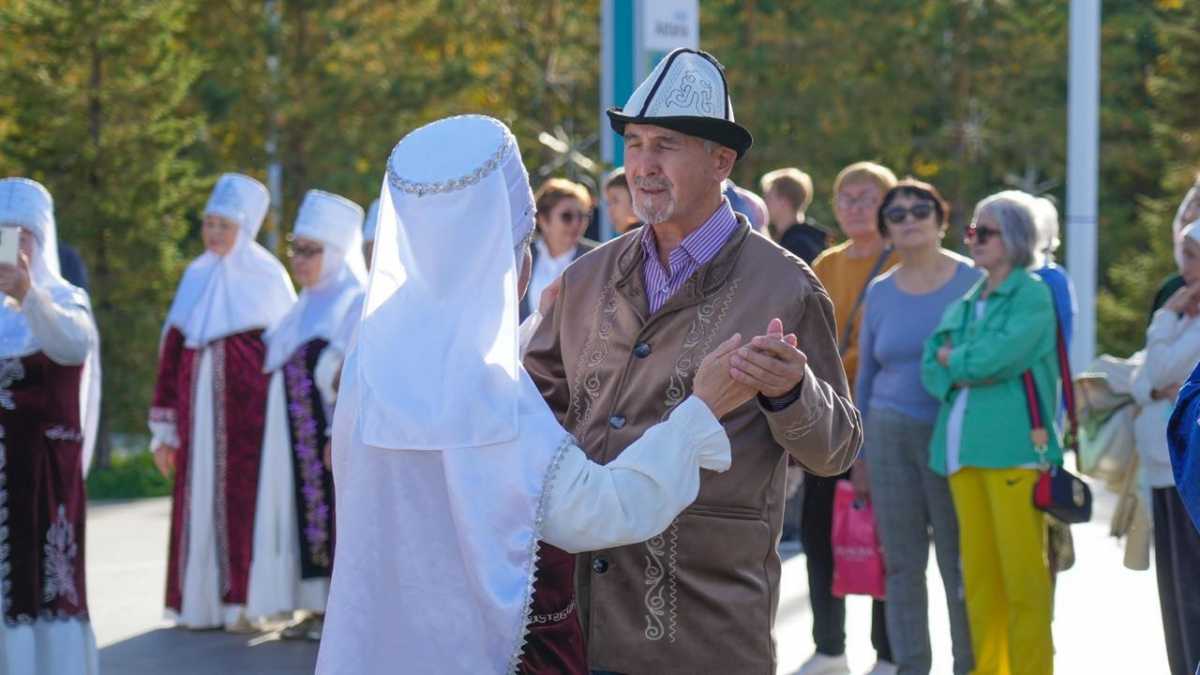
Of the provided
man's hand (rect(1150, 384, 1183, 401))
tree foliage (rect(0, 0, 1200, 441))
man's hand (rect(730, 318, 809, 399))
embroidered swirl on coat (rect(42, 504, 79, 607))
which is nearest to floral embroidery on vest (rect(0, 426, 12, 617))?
embroidered swirl on coat (rect(42, 504, 79, 607))

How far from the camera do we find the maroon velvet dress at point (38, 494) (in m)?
6.55

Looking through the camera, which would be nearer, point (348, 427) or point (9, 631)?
point (348, 427)

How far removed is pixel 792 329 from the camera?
13.7 feet

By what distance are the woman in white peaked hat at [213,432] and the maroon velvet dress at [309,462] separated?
12.4 inches

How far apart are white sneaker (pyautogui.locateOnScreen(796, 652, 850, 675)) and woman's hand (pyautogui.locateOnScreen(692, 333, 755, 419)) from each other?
452 centimetres

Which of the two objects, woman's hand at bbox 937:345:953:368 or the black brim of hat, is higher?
the black brim of hat

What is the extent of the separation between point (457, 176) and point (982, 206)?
4297 mm

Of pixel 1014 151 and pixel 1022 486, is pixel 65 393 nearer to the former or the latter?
pixel 1022 486

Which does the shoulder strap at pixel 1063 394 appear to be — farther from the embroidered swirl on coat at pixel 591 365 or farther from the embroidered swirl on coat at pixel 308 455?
the embroidered swirl on coat at pixel 308 455

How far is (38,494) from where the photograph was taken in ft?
21.8

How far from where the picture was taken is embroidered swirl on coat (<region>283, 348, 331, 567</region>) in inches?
370

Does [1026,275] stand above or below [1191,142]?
below

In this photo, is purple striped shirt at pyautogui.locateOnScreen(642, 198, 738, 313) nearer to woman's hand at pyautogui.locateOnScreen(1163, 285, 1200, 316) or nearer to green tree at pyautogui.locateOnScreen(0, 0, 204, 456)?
woman's hand at pyautogui.locateOnScreen(1163, 285, 1200, 316)

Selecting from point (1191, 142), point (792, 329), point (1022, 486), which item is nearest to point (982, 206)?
point (1022, 486)
